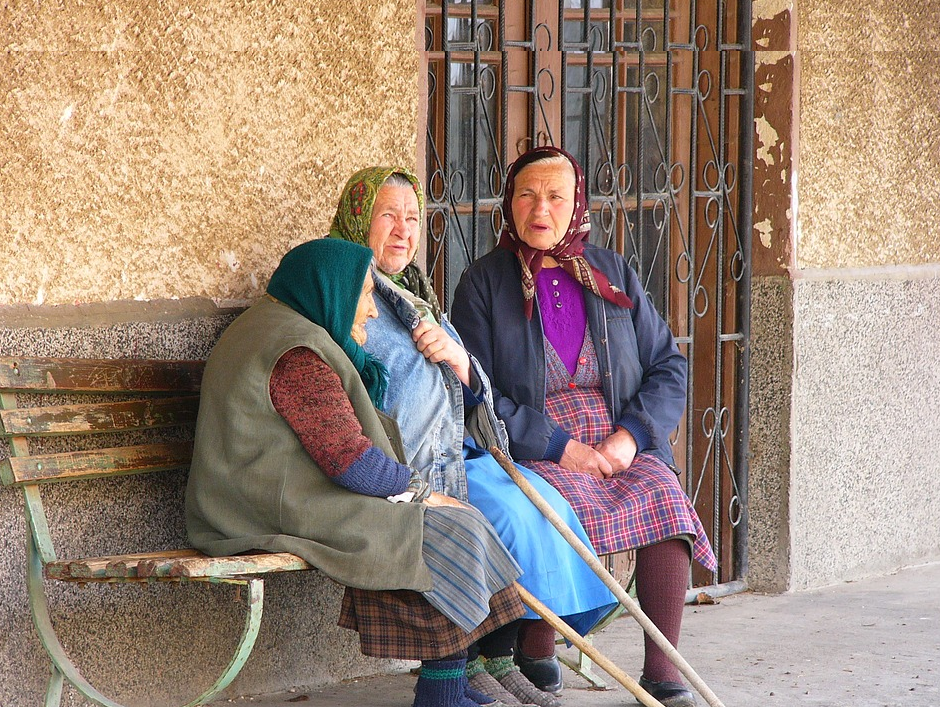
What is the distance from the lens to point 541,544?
11.5 ft

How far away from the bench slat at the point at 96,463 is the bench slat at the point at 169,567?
8.5 inches

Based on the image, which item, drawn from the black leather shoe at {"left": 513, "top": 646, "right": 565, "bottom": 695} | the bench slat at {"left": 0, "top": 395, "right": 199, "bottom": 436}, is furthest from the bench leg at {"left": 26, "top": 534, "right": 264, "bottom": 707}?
the black leather shoe at {"left": 513, "top": 646, "right": 565, "bottom": 695}

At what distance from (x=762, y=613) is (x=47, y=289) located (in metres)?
2.98

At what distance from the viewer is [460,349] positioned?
12.3ft

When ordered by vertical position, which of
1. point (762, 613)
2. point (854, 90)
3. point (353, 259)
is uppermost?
point (854, 90)

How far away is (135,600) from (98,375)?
0.64 metres

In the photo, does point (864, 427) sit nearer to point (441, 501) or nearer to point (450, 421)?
point (450, 421)

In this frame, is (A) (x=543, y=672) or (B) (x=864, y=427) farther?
(B) (x=864, y=427)

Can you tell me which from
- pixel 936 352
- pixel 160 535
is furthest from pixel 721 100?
pixel 160 535

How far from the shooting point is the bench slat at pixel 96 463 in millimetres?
3164

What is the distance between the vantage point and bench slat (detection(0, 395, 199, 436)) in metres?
3.17

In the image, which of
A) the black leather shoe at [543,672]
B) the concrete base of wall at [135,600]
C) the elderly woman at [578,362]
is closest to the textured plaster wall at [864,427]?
the elderly woman at [578,362]

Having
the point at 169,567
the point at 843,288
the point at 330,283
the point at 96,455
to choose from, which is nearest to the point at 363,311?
the point at 330,283

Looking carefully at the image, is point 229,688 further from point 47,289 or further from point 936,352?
point 936,352
